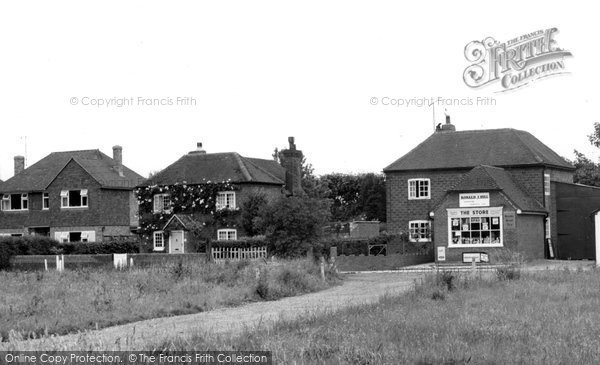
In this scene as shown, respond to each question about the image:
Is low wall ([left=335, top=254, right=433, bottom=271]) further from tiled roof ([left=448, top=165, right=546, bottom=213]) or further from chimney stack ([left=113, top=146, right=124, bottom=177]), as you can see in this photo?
chimney stack ([left=113, top=146, right=124, bottom=177])

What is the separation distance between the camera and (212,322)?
19.6 meters

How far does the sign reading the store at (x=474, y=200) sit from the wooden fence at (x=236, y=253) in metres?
11.0

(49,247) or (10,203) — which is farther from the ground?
(10,203)

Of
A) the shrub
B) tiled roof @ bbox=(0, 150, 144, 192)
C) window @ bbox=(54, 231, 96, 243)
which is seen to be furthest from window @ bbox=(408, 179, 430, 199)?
the shrub

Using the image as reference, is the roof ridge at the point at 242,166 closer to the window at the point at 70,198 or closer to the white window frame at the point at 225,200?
the white window frame at the point at 225,200

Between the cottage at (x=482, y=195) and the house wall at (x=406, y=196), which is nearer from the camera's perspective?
the cottage at (x=482, y=195)

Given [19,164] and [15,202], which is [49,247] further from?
[19,164]

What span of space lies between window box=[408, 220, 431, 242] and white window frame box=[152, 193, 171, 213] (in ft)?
52.9

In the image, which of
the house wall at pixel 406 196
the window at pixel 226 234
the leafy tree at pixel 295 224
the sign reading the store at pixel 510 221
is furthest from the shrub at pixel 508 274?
the window at pixel 226 234

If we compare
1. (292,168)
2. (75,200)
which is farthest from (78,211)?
(292,168)

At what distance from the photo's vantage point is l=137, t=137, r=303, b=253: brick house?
56.4m

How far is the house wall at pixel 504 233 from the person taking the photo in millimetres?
45062

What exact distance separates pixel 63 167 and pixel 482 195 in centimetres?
3256

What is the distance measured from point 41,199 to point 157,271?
3827 centimetres
